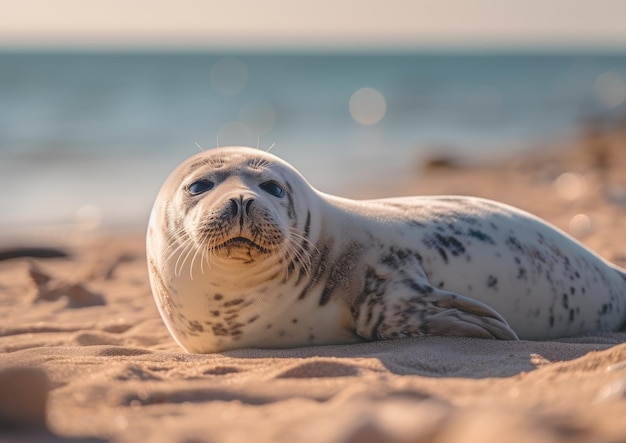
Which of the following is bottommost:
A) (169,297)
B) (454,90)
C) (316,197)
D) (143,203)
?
(169,297)

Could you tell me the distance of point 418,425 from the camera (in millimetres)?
1950

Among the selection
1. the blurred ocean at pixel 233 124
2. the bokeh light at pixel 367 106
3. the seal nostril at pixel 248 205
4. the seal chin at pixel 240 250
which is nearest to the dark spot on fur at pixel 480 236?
the seal chin at pixel 240 250

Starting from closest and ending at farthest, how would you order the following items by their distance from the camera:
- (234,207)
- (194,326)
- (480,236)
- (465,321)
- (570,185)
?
(234,207) < (465,321) < (194,326) < (480,236) < (570,185)

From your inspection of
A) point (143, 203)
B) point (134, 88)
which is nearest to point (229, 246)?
point (143, 203)

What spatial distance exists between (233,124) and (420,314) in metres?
18.4

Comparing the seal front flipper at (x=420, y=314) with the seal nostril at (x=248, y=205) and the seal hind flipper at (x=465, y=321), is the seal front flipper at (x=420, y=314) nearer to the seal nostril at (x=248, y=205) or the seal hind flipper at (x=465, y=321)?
the seal hind flipper at (x=465, y=321)

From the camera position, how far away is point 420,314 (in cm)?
383

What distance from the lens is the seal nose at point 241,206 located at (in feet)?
11.6

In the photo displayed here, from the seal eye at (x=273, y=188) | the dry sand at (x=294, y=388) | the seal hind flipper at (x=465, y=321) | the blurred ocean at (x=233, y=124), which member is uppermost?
the blurred ocean at (x=233, y=124)

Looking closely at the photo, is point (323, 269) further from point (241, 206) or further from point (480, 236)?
point (480, 236)

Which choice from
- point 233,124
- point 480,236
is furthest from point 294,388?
point 233,124

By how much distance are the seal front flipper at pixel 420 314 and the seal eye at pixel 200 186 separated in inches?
31.2

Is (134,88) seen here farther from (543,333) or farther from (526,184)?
(543,333)

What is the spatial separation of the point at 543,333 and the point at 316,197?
1.18 meters
